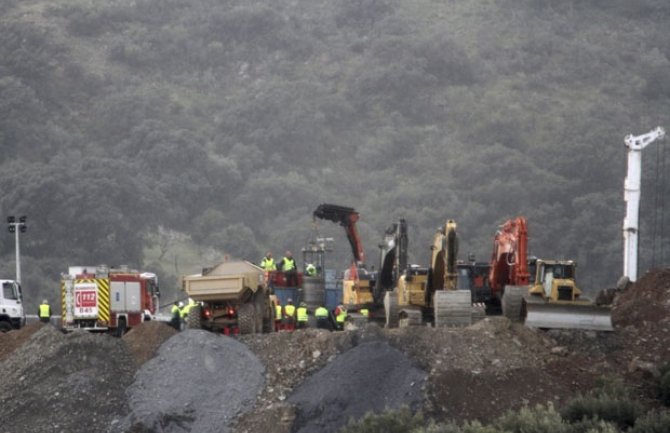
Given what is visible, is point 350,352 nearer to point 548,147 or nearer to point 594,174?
point 594,174

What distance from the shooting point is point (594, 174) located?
96.2m

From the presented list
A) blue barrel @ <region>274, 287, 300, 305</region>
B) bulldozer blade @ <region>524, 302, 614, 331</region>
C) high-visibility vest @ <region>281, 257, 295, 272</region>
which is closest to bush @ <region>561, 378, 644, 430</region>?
bulldozer blade @ <region>524, 302, 614, 331</region>

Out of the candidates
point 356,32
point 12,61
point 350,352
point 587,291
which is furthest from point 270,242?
point 350,352

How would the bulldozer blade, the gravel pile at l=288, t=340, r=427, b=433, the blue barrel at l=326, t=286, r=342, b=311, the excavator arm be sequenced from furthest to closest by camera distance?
1. the blue barrel at l=326, t=286, r=342, b=311
2. the excavator arm
3. the bulldozer blade
4. the gravel pile at l=288, t=340, r=427, b=433

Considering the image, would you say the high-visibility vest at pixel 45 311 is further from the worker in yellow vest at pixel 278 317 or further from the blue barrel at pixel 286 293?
the blue barrel at pixel 286 293

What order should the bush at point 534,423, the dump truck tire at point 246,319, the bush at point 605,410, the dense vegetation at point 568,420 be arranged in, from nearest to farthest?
the bush at point 534,423, the dense vegetation at point 568,420, the bush at point 605,410, the dump truck tire at point 246,319

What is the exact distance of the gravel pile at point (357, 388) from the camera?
2689 centimetres

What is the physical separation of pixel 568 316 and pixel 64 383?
1036 centimetres

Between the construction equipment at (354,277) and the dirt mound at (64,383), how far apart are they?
1149 centimetres

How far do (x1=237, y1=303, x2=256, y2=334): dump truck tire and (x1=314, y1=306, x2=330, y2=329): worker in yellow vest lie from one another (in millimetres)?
8515

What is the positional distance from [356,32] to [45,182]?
49419mm

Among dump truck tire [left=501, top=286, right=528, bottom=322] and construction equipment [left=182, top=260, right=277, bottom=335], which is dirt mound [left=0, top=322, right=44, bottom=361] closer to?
construction equipment [left=182, top=260, right=277, bottom=335]

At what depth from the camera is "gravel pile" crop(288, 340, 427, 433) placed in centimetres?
2689

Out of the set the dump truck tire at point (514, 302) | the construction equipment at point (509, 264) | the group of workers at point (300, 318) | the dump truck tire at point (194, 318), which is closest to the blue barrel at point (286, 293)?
the group of workers at point (300, 318)
